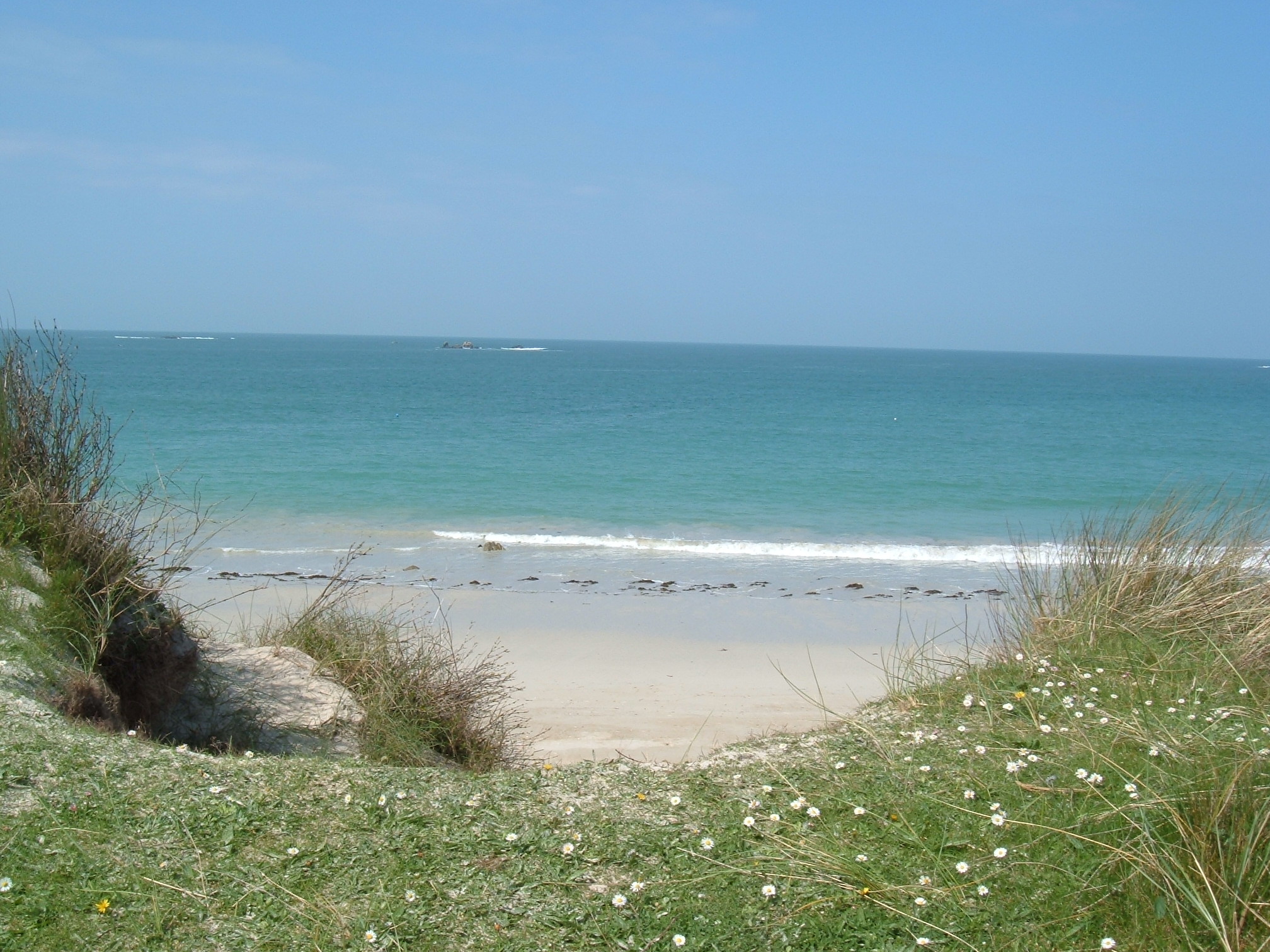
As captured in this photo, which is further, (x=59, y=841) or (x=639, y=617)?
(x=639, y=617)

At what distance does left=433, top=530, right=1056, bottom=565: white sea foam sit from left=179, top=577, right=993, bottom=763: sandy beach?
130 inches

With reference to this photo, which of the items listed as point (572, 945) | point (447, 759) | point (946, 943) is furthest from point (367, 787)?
point (946, 943)

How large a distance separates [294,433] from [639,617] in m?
24.9

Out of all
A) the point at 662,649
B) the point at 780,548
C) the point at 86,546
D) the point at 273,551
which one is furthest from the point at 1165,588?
the point at 273,551

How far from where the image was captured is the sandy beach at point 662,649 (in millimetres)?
8453

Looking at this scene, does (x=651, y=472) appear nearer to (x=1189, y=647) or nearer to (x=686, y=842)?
(x=1189, y=647)

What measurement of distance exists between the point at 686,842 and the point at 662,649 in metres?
7.87

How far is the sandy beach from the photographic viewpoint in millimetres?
8453

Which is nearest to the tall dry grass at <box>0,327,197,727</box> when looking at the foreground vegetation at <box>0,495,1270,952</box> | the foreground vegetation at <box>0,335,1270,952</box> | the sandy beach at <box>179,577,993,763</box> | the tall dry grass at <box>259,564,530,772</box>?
the foreground vegetation at <box>0,335,1270,952</box>

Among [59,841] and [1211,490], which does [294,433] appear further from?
[59,841]

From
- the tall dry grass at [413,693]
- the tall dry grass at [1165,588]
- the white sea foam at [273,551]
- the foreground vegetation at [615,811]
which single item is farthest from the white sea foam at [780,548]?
the foreground vegetation at [615,811]

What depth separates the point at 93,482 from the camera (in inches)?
248

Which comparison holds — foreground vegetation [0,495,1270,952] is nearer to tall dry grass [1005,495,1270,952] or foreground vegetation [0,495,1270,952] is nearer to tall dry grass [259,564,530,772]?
tall dry grass [1005,495,1270,952]

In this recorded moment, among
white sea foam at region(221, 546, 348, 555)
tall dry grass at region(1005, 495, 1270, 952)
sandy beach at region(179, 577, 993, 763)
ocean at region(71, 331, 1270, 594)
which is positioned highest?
tall dry grass at region(1005, 495, 1270, 952)
